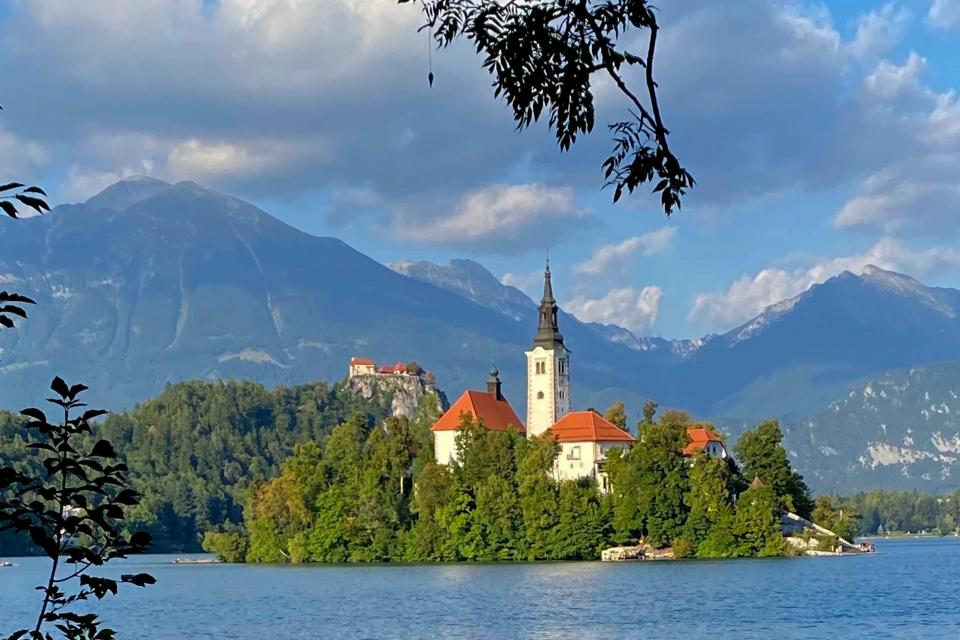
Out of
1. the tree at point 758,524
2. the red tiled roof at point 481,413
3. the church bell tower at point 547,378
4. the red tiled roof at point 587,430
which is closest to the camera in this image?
the tree at point 758,524

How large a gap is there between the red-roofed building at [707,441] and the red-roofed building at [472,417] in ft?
44.1

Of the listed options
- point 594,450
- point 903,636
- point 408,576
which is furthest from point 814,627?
point 594,450

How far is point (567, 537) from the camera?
106 meters

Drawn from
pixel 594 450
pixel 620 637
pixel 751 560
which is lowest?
pixel 620 637

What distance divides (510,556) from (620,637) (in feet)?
183

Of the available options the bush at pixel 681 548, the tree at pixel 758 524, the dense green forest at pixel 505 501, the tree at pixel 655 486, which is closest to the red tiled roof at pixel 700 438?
the dense green forest at pixel 505 501

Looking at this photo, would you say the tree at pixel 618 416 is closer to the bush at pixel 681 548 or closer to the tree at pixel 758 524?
the tree at pixel 758 524

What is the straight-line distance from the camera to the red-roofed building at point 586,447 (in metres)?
113

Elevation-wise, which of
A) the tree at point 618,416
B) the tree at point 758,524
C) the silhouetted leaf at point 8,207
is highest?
the tree at point 618,416

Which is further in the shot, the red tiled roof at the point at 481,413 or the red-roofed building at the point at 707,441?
the red tiled roof at the point at 481,413

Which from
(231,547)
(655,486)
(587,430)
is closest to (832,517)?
(587,430)

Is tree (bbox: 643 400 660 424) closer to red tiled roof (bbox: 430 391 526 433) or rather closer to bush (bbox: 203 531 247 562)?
red tiled roof (bbox: 430 391 526 433)

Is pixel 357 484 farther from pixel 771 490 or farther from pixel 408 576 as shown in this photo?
pixel 771 490

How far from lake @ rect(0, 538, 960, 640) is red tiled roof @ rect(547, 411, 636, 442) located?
48.1 ft
